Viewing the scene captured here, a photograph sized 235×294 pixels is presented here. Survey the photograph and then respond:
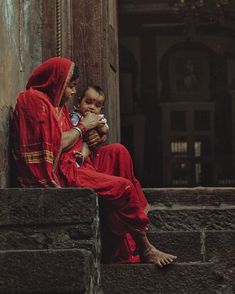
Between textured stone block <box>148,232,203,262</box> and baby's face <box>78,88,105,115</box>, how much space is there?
1.00m

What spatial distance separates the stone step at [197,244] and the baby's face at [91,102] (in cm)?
101

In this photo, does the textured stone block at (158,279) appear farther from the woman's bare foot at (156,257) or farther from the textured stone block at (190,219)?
the textured stone block at (190,219)

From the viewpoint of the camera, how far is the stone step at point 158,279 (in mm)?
4828

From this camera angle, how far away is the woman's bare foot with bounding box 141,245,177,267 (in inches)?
191

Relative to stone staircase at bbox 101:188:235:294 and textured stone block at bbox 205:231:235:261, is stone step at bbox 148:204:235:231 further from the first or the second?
textured stone block at bbox 205:231:235:261

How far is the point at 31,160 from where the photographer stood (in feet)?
16.0

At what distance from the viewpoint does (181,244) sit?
5555 mm

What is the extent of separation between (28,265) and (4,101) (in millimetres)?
1672

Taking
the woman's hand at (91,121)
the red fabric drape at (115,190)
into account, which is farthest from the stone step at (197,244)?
the woman's hand at (91,121)

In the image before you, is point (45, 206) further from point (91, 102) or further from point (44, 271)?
point (91, 102)

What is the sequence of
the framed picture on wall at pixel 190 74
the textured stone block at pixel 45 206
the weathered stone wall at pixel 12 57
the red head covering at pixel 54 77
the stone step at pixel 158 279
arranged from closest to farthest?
1. the textured stone block at pixel 45 206
2. the stone step at pixel 158 279
3. the weathered stone wall at pixel 12 57
4. the red head covering at pixel 54 77
5. the framed picture on wall at pixel 190 74

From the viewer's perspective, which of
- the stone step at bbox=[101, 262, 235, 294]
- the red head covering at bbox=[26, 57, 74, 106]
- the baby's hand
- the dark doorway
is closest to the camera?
the stone step at bbox=[101, 262, 235, 294]

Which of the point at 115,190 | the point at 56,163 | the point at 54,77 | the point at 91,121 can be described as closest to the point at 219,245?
the point at 115,190

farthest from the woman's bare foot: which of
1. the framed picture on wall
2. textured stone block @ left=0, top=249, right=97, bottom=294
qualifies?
the framed picture on wall
